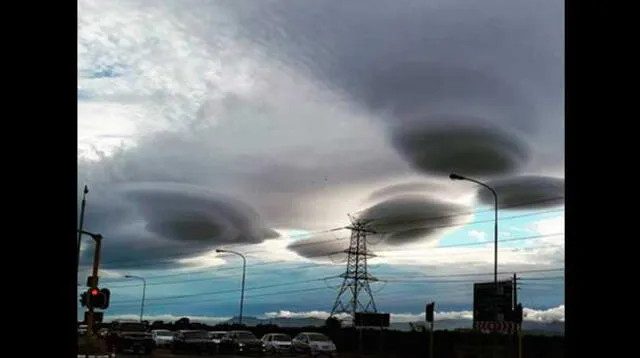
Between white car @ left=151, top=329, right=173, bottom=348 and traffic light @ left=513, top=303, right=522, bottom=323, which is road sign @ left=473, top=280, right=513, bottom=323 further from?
white car @ left=151, top=329, right=173, bottom=348

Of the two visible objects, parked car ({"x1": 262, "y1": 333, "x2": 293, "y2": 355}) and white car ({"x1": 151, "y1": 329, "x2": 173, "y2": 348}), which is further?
white car ({"x1": 151, "y1": 329, "x2": 173, "y2": 348})

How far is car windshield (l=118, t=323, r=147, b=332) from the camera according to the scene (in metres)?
55.5

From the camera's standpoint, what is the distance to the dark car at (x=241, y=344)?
58.0m

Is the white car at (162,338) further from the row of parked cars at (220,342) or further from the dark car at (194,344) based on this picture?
the dark car at (194,344)

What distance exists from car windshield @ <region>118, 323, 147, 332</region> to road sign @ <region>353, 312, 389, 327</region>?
17779 mm

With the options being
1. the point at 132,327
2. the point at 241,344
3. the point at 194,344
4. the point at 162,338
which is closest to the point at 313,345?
the point at 241,344

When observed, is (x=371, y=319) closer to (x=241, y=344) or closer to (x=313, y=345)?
(x=313, y=345)

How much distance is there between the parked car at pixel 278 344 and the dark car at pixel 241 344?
35.0 inches

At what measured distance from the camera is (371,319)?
212 ft

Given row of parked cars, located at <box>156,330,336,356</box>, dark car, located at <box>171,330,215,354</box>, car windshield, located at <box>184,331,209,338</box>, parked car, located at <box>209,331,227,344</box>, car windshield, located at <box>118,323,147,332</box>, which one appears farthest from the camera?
parked car, located at <box>209,331,227,344</box>

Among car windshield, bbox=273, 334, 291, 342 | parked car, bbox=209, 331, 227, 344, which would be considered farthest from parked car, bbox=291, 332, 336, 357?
parked car, bbox=209, 331, 227, 344

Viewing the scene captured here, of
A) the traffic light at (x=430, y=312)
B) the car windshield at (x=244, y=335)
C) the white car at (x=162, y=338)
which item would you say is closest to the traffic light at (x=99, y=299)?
the traffic light at (x=430, y=312)
